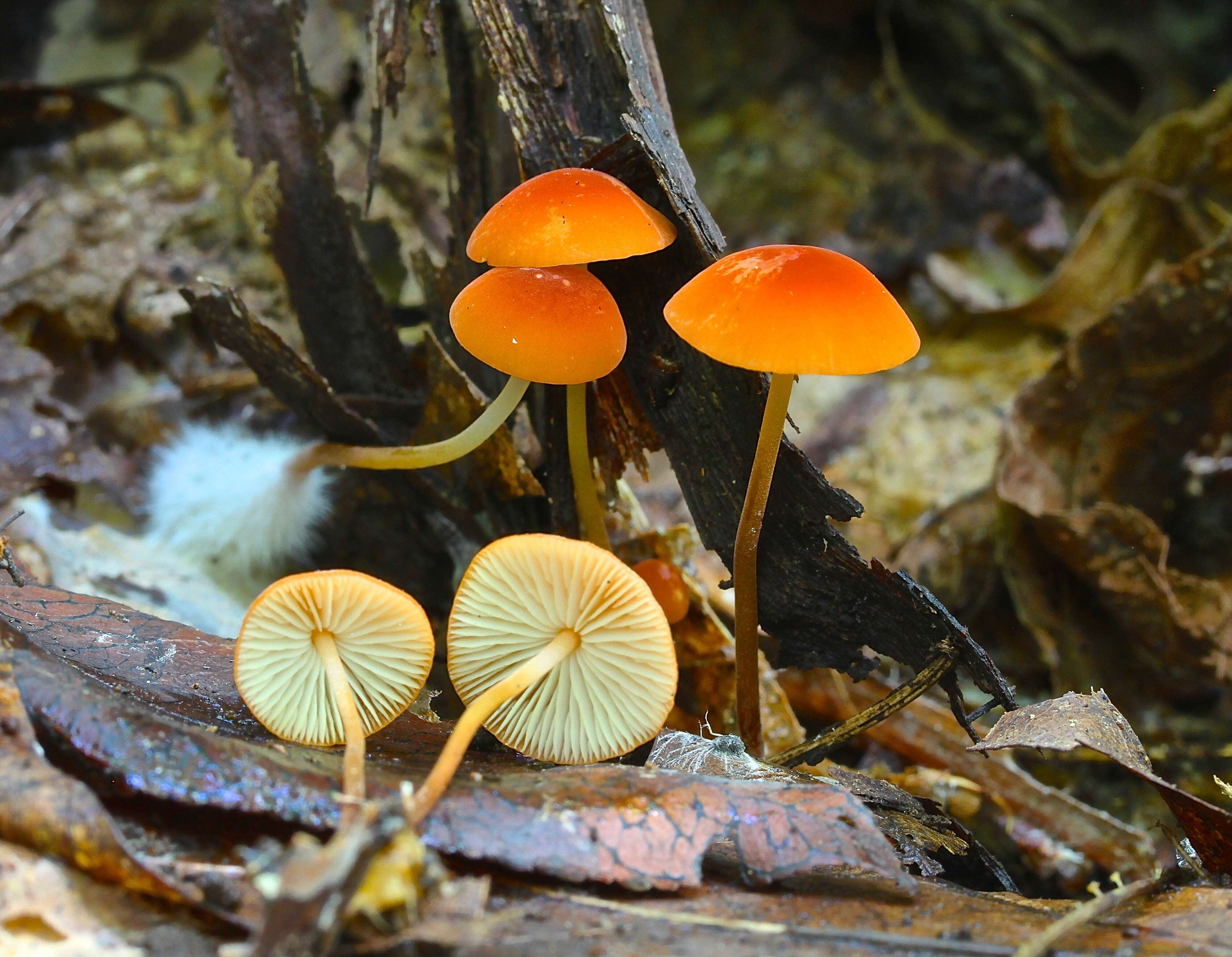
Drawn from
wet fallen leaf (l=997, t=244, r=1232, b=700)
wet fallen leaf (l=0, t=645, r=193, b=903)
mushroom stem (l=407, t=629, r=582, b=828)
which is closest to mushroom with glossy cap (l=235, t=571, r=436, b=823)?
mushroom stem (l=407, t=629, r=582, b=828)

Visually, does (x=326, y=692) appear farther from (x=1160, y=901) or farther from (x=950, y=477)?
(x=950, y=477)

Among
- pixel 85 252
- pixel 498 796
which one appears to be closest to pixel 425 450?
pixel 498 796

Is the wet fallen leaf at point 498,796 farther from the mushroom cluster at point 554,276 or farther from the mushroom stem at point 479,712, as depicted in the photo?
the mushroom cluster at point 554,276

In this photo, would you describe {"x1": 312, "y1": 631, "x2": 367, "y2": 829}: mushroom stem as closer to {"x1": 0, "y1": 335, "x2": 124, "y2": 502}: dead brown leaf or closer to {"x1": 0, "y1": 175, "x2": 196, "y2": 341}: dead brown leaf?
{"x1": 0, "y1": 335, "x2": 124, "y2": 502}: dead brown leaf

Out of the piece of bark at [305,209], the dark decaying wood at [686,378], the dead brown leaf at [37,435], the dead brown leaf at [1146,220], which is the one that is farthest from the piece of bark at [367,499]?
the dead brown leaf at [1146,220]

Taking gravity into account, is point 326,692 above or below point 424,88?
below

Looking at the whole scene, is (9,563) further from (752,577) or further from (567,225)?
(752,577)

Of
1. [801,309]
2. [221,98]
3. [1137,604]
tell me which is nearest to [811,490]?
[801,309]
